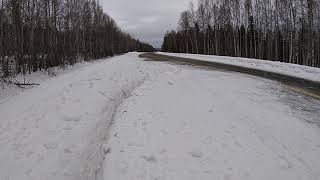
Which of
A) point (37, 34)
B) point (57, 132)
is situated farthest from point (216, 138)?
point (37, 34)

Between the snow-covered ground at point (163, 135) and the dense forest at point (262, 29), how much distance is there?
39.4 metres

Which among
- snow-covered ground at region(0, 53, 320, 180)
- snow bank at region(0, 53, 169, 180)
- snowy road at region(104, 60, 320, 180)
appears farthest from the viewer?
snow bank at region(0, 53, 169, 180)

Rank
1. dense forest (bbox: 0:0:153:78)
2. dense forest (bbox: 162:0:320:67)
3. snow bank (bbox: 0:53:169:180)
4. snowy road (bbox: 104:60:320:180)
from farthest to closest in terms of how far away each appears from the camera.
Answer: dense forest (bbox: 162:0:320:67), dense forest (bbox: 0:0:153:78), snow bank (bbox: 0:53:169:180), snowy road (bbox: 104:60:320:180)

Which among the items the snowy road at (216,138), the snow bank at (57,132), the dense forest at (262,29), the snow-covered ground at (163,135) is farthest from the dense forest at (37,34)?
the dense forest at (262,29)

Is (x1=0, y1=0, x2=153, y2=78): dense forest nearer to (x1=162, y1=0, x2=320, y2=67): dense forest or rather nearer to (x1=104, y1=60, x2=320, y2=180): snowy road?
(x1=104, y1=60, x2=320, y2=180): snowy road

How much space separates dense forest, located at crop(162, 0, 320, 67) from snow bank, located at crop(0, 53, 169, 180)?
3967 cm

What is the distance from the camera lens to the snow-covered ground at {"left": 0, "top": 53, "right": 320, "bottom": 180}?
5.30 metres

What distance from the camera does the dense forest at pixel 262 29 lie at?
49406 mm

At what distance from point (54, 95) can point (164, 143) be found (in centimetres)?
547

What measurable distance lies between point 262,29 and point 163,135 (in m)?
58.0

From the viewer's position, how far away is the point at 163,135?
6.73 metres

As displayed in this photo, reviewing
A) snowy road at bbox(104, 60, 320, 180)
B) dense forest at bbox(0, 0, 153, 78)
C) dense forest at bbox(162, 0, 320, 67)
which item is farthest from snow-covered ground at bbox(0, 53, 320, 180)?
dense forest at bbox(162, 0, 320, 67)

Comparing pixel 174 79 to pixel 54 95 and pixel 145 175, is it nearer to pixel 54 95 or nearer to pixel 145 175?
pixel 54 95

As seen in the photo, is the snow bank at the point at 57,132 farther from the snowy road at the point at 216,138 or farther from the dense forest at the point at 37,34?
the dense forest at the point at 37,34
